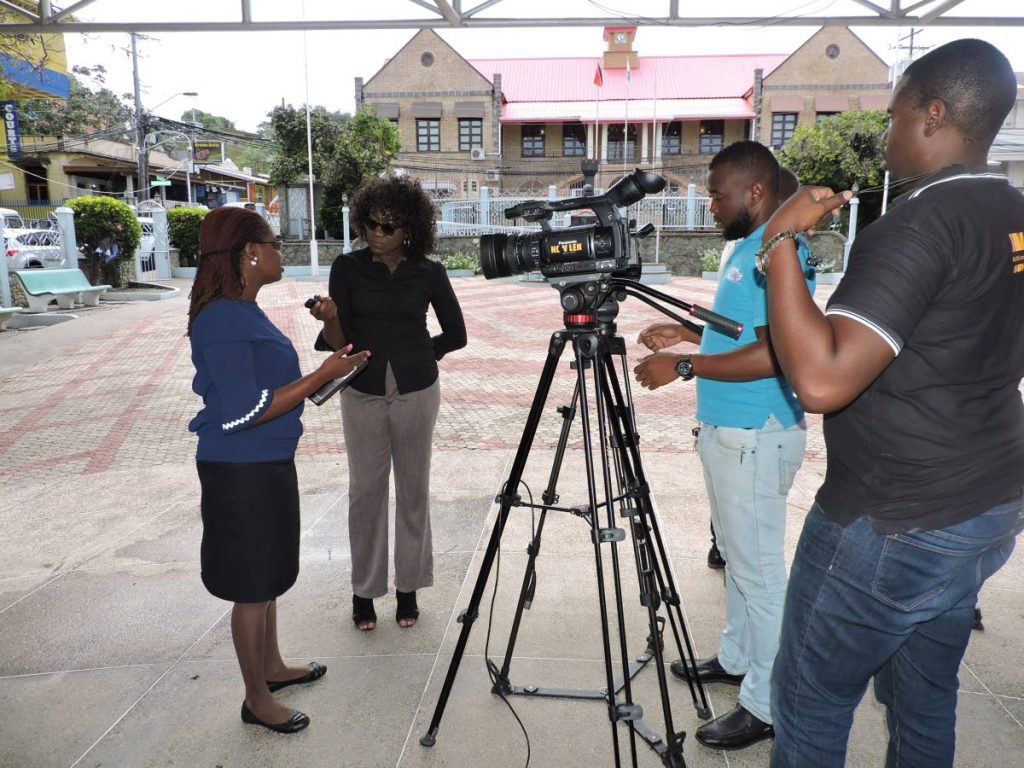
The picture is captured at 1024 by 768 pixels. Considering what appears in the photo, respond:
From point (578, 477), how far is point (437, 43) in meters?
33.7

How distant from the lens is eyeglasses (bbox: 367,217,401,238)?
310 cm

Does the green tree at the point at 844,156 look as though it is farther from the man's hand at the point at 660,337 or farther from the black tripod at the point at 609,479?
the black tripod at the point at 609,479

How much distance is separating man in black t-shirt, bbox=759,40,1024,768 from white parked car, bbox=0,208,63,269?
66.1 ft

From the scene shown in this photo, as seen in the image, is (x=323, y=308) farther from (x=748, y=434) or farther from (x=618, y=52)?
(x=618, y=52)

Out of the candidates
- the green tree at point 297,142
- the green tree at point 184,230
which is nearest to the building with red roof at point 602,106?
the green tree at point 297,142

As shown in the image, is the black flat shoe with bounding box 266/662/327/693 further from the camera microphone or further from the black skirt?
the camera microphone

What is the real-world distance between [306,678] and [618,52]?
123 feet

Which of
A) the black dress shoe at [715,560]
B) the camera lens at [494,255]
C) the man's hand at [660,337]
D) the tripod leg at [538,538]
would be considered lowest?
the black dress shoe at [715,560]

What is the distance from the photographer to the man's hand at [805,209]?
60.8 inches

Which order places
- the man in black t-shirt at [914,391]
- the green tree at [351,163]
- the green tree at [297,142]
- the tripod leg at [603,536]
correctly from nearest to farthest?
the man in black t-shirt at [914,391] < the tripod leg at [603,536] < the green tree at [351,163] < the green tree at [297,142]

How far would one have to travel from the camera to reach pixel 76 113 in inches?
1236

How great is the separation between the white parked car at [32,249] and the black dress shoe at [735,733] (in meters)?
19.6

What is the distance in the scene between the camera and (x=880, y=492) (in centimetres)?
158

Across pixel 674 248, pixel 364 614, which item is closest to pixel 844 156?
pixel 674 248
